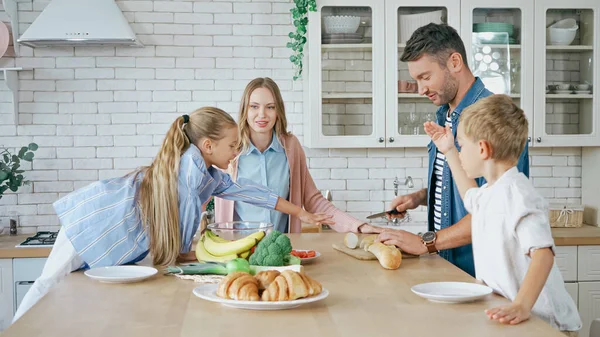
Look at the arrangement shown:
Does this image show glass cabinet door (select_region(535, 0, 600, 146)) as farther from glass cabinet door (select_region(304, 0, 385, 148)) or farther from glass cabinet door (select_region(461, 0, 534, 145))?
glass cabinet door (select_region(304, 0, 385, 148))

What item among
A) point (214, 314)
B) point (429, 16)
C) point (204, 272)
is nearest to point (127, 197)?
point (204, 272)

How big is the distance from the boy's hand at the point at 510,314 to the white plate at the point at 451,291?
15 cm

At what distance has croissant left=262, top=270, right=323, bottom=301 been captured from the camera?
6.05 ft

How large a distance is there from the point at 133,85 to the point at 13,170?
3.00 feet

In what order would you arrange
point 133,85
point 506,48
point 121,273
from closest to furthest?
point 121,273 → point 506,48 → point 133,85

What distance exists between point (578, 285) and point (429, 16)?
189cm

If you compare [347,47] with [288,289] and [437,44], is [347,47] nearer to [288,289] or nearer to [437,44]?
[437,44]

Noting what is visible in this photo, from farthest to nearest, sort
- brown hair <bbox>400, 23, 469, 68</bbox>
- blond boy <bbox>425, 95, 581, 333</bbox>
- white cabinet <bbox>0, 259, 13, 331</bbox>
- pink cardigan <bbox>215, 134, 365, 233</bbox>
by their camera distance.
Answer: white cabinet <bbox>0, 259, 13, 331</bbox>, pink cardigan <bbox>215, 134, 365, 233</bbox>, brown hair <bbox>400, 23, 469, 68</bbox>, blond boy <bbox>425, 95, 581, 333</bbox>

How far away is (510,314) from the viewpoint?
1.72 metres

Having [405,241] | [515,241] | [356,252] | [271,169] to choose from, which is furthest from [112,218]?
[271,169]

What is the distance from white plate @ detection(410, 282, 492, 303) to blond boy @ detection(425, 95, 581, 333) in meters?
0.09

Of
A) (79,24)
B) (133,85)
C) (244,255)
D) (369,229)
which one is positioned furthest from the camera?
(133,85)

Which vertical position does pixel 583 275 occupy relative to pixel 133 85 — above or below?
below

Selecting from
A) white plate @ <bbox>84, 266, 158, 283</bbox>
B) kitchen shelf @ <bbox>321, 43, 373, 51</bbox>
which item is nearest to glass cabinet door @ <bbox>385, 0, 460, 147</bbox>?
kitchen shelf @ <bbox>321, 43, 373, 51</bbox>
